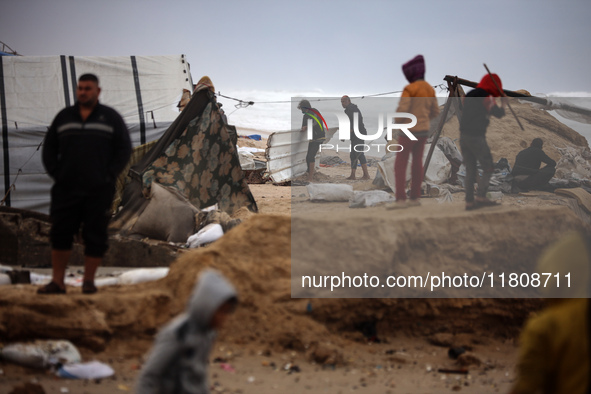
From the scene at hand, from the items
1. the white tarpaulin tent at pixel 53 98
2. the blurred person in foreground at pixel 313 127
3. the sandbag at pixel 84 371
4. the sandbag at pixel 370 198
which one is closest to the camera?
the sandbag at pixel 84 371

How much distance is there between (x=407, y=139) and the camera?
563 centimetres

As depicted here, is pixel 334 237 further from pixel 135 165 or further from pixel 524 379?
pixel 135 165

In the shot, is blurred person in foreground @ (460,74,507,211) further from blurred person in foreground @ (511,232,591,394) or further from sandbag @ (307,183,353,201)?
blurred person in foreground @ (511,232,591,394)

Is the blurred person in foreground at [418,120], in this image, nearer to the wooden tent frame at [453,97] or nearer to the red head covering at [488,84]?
the red head covering at [488,84]

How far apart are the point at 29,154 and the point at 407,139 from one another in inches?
250

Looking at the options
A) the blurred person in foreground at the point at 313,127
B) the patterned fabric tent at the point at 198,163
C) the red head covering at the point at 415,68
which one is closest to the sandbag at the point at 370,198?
the red head covering at the point at 415,68

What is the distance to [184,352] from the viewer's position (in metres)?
2.20

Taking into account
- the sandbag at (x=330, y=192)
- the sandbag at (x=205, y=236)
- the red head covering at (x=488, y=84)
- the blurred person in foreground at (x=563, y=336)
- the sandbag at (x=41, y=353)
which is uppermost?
the red head covering at (x=488, y=84)

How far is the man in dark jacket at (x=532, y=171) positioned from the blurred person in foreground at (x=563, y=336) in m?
5.13

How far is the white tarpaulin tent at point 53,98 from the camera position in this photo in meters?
8.98

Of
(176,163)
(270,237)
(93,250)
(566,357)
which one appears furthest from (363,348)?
(176,163)

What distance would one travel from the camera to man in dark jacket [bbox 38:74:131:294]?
3.95 metres

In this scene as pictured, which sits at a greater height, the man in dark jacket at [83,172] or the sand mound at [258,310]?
the man in dark jacket at [83,172]

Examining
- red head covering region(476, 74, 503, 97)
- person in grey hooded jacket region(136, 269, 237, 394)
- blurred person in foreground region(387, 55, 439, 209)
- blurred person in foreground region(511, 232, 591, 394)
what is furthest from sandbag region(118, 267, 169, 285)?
red head covering region(476, 74, 503, 97)
